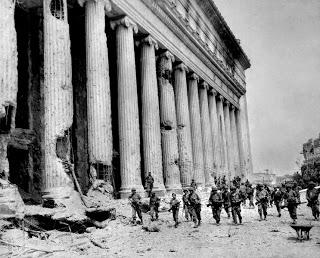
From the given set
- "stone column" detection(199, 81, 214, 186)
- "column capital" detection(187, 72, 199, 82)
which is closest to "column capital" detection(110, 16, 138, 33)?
"column capital" detection(187, 72, 199, 82)

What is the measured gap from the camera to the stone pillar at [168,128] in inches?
913

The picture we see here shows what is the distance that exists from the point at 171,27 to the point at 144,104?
6.72m

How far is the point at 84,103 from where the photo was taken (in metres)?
20.6

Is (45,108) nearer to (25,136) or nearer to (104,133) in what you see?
(104,133)

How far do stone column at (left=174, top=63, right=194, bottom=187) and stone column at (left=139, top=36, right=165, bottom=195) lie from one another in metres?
4.75

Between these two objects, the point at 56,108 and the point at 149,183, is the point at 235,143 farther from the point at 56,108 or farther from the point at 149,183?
the point at 56,108

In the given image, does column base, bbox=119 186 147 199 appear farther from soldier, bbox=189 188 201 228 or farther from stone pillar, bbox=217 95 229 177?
stone pillar, bbox=217 95 229 177

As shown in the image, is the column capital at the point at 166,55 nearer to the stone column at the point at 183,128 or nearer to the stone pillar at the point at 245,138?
the stone column at the point at 183,128

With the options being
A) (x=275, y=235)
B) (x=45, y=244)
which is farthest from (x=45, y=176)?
(x=275, y=235)

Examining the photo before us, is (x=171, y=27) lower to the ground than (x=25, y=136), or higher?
higher

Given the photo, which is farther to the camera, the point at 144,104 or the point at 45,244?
the point at 144,104

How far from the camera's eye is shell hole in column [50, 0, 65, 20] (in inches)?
580

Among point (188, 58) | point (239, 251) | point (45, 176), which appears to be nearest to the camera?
point (239, 251)

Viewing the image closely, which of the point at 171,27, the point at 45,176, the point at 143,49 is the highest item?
the point at 171,27
